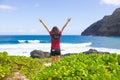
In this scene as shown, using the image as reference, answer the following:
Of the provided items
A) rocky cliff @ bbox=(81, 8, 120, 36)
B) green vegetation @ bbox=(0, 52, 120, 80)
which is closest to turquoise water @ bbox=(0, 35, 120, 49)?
rocky cliff @ bbox=(81, 8, 120, 36)

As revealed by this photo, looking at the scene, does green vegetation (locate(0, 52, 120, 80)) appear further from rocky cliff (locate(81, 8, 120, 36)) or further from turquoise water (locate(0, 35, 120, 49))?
rocky cliff (locate(81, 8, 120, 36))

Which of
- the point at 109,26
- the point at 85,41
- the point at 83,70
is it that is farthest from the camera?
the point at 109,26

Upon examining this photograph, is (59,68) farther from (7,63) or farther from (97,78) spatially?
(7,63)

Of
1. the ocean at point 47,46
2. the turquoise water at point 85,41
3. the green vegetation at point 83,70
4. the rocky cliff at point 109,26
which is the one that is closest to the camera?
the green vegetation at point 83,70

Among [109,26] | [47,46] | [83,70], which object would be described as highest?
[109,26]

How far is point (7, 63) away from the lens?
449 inches

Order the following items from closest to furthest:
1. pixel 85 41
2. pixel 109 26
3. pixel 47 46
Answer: pixel 47 46 → pixel 85 41 → pixel 109 26

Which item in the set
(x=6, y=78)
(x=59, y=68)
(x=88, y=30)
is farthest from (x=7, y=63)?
(x=88, y=30)

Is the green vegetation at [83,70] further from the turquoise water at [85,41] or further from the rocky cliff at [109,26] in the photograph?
the rocky cliff at [109,26]

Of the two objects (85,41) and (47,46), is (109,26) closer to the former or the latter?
(85,41)

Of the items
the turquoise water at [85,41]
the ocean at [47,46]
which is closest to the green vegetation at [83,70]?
the ocean at [47,46]

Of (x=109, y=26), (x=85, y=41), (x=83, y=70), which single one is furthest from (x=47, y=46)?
(x=109, y=26)

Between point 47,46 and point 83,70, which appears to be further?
point 47,46

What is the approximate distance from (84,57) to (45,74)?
1.80 meters
